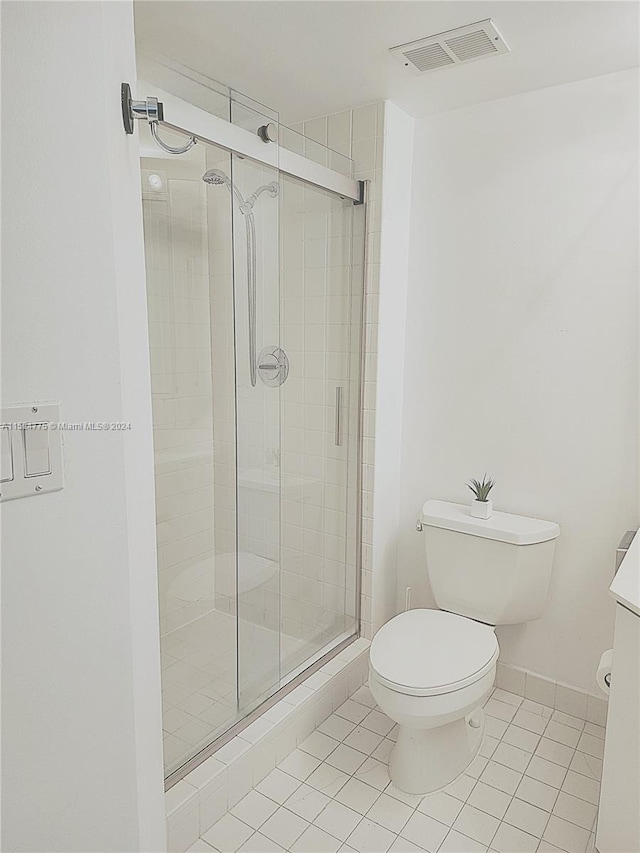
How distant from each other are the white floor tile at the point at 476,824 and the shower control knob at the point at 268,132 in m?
2.12

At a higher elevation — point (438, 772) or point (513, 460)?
point (513, 460)

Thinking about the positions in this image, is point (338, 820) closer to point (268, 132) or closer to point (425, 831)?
point (425, 831)

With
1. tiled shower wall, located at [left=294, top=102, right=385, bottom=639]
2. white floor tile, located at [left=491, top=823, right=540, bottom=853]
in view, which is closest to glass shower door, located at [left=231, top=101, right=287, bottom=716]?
tiled shower wall, located at [left=294, top=102, right=385, bottom=639]

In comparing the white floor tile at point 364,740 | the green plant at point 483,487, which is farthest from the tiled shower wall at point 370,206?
the white floor tile at point 364,740

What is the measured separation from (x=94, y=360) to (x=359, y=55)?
1456 mm

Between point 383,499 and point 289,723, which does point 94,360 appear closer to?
point 289,723

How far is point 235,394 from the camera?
191 cm

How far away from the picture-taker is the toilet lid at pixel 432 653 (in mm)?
1797

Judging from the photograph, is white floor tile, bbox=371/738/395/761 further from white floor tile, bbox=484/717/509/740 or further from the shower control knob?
the shower control knob

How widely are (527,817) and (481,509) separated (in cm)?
97

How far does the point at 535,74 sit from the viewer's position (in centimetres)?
203

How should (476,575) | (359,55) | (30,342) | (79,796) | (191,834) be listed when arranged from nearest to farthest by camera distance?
1. (30,342)
2. (79,796)
3. (191,834)
4. (359,55)
5. (476,575)

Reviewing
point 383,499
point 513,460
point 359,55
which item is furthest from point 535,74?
point 383,499

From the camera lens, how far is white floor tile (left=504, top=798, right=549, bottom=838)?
5.84ft
